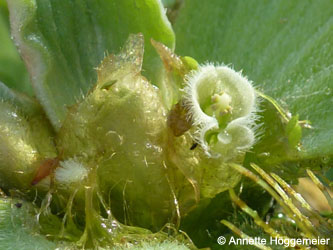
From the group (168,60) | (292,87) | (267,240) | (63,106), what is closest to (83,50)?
(63,106)

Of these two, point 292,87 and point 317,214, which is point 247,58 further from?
point 317,214

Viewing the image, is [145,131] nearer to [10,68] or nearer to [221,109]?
[221,109]

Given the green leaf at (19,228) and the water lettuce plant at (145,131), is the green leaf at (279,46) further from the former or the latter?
the green leaf at (19,228)

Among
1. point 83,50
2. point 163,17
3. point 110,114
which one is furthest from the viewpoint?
point 83,50

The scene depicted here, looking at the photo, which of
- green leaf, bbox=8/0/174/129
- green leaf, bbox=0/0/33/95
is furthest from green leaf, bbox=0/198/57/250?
green leaf, bbox=0/0/33/95

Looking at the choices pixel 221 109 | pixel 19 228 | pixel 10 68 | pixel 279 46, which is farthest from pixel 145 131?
pixel 10 68

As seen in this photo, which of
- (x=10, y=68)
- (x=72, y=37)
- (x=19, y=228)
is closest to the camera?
(x=19, y=228)

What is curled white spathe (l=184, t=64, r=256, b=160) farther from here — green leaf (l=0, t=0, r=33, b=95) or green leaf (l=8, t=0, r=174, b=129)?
green leaf (l=0, t=0, r=33, b=95)
